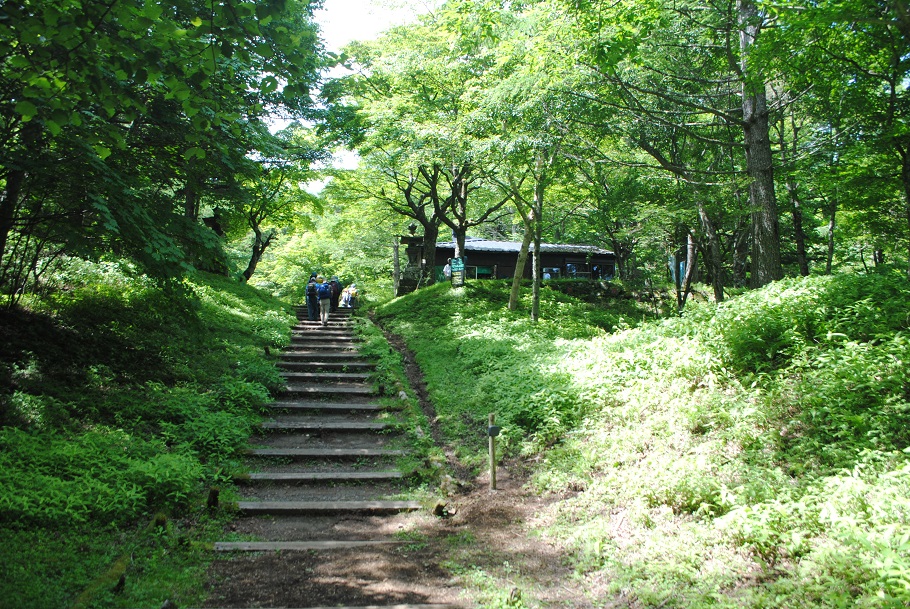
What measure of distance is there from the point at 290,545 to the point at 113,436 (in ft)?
9.33

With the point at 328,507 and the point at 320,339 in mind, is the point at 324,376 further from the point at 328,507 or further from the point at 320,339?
the point at 328,507

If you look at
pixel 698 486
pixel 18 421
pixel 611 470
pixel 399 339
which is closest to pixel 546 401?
pixel 611 470

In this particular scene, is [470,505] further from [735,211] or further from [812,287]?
[735,211]

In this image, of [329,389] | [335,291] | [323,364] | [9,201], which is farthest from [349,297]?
[9,201]

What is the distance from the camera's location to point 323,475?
6812 millimetres

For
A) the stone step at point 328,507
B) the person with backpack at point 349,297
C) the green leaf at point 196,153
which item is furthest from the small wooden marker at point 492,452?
the person with backpack at point 349,297

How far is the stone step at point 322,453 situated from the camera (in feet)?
24.0

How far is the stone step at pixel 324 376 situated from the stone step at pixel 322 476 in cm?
387

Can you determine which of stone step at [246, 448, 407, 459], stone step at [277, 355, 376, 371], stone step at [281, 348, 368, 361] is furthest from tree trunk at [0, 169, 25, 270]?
stone step at [281, 348, 368, 361]

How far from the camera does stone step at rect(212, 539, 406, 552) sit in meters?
5.00

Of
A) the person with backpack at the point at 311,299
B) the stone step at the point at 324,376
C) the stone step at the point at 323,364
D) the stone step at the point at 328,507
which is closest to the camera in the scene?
the stone step at the point at 328,507

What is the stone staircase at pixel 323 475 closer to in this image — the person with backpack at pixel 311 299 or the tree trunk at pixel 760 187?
the person with backpack at pixel 311 299

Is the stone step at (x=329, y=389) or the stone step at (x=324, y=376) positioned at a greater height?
the stone step at (x=324, y=376)

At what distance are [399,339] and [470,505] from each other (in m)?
10.2
